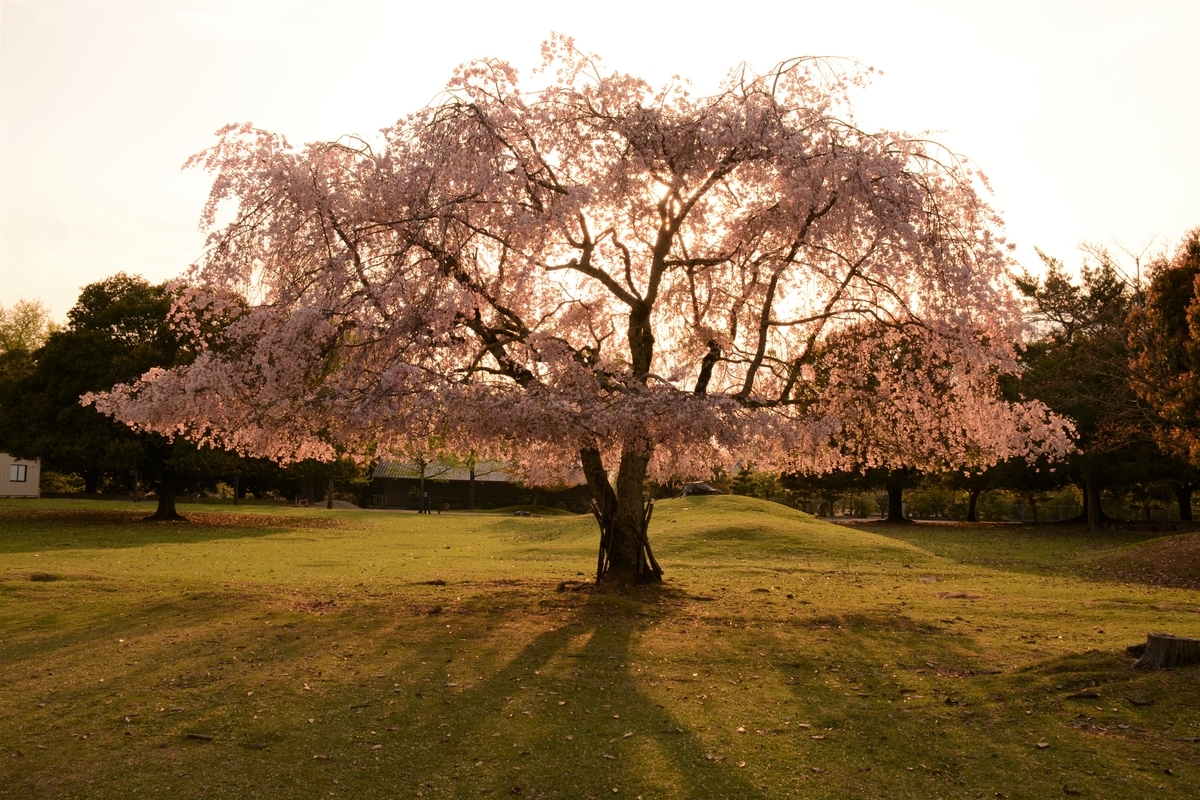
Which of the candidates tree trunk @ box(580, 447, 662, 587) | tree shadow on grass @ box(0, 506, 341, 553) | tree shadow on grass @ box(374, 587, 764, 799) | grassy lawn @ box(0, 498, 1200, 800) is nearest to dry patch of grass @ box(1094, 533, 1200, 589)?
grassy lawn @ box(0, 498, 1200, 800)

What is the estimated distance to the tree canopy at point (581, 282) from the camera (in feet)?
51.3

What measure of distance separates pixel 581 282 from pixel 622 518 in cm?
497

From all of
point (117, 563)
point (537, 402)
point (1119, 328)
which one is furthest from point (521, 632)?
point (1119, 328)

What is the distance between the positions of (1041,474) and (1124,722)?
4097cm

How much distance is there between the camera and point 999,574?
2622cm

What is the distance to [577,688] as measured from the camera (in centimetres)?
1138

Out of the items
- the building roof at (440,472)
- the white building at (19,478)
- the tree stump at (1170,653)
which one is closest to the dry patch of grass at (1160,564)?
the tree stump at (1170,653)

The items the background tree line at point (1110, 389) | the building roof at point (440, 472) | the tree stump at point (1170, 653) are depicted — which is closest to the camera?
the tree stump at point (1170, 653)

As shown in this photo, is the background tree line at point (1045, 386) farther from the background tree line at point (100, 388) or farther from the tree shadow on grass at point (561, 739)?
the tree shadow on grass at point (561, 739)

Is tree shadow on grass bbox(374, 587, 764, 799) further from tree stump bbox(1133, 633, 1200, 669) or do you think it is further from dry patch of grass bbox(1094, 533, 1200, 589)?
dry patch of grass bbox(1094, 533, 1200, 589)

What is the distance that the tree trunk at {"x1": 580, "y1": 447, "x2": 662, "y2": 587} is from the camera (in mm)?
18750

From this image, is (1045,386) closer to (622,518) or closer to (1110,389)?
(1110,389)

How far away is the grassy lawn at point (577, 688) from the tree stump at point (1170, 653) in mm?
254

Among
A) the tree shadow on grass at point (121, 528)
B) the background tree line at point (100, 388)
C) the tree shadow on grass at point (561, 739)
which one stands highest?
the background tree line at point (100, 388)
